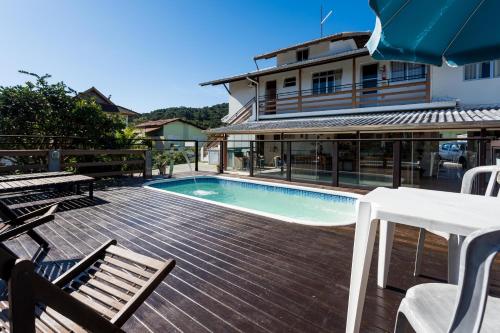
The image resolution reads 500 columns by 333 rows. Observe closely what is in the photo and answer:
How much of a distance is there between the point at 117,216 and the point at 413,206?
4.56 meters

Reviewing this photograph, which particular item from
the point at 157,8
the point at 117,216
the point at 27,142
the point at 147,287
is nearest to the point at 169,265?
the point at 147,287

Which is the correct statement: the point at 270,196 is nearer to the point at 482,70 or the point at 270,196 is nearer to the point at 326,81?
the point at 326,81

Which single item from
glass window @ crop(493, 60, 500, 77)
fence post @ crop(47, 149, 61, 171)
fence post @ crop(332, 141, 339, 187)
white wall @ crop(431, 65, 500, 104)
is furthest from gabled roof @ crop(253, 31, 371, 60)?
fence post @ crop(47, 149, 61, 171)

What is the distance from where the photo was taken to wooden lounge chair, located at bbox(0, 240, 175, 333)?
92cm

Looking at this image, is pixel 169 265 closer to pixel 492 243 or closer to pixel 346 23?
pixel 492 243

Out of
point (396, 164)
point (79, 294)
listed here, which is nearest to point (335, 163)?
point (396, 164)

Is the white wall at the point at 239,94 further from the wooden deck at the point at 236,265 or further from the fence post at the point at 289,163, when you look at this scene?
the wooden deck at the point at 236,265

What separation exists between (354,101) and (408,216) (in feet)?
42.6

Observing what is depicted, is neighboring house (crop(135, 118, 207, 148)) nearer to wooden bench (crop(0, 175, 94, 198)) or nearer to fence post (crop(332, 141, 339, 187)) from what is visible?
fence post (crop(332, 141, 339, 187))

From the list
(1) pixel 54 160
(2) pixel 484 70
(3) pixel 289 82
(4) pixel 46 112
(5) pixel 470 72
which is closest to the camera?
(1) pixel 54 160

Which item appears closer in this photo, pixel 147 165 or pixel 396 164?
pixel 396 164

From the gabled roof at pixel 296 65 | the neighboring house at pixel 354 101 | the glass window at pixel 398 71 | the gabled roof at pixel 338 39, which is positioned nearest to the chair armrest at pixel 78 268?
the neighboring house at pixel 354 101

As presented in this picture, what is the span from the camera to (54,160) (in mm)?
7023

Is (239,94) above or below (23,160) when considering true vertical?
above
